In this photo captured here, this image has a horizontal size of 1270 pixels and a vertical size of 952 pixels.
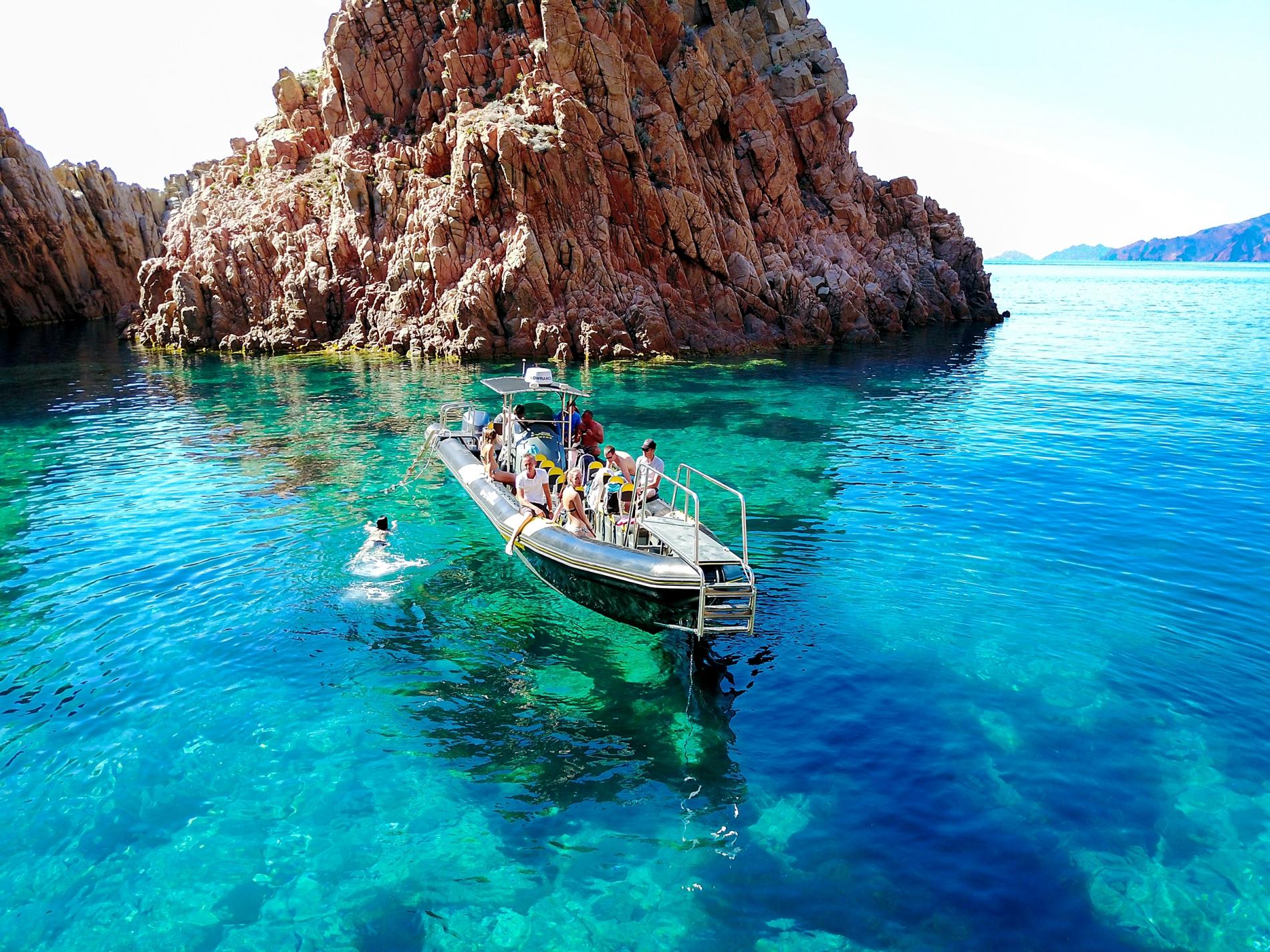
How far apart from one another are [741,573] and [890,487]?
34.6 ft

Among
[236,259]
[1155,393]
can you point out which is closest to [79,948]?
[1155,393]

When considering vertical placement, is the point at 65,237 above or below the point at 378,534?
above

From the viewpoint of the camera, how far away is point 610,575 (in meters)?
11.8

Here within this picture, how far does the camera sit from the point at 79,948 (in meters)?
7.29

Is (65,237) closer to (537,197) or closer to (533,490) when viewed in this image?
(537,197)

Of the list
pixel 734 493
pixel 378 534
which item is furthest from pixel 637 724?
pixel 378 534

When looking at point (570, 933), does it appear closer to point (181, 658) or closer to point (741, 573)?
point (741, 573)

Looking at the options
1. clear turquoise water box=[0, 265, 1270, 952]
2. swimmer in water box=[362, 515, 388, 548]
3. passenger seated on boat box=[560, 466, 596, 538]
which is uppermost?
passenger seated on boat box=[560, 466, 596, 538]

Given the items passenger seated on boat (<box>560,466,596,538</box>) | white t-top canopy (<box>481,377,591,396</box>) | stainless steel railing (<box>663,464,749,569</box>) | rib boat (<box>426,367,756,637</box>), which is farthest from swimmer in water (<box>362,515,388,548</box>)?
stainless steel railing (<box>663,464,749,569</box>)

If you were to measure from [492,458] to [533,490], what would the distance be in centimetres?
374

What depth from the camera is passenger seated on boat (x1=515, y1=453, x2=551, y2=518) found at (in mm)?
14477

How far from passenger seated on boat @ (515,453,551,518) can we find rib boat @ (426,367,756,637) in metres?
0.24

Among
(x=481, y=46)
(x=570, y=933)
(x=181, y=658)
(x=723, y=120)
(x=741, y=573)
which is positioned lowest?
(x=570, y=933)

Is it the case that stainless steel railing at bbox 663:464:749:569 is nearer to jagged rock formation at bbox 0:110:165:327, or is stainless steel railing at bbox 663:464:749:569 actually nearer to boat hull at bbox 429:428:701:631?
boat hull at bbox 429:428:701:631
